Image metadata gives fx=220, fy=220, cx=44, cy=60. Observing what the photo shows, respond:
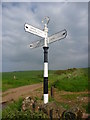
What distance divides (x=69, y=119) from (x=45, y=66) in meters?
2.64

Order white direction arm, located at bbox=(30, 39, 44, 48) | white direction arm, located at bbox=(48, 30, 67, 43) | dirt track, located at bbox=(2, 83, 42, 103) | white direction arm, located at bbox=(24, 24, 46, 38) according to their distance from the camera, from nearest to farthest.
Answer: white direction arm, located at bbox=(48, 30, 67, 43) < white direction arm, located at bbox=(24, 24, 46, 38) < white direction arm, located at bbox=(30, 39, 44, 48) < dirt track, located at bbox=(2, 83, 42, 103)

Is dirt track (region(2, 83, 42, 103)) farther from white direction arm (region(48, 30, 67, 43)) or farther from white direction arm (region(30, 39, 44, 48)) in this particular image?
white direction arm (region(48, 30, 67, 43))

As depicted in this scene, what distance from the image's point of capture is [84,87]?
47.1ft

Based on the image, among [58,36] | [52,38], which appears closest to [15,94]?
[52,38]

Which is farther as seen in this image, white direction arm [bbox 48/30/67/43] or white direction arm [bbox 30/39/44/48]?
white direction arm [bbox 30/39/44/48]

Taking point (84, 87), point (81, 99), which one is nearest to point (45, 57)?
point (81, 99)

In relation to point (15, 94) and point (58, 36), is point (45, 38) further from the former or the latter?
point (15, 94)

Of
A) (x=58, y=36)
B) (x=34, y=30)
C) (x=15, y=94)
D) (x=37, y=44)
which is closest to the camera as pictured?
(x=58, y=36)

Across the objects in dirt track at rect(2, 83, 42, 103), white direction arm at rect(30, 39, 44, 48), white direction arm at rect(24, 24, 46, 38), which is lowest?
dirt track at rect(2, 83, 42, 103)

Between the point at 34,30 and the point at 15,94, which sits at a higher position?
the point at 34,30

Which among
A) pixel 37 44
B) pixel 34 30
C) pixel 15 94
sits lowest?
pixel 15 94

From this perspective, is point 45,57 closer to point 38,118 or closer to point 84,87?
point 38,118

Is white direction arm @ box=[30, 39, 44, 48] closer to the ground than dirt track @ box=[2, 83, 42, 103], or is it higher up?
higher up

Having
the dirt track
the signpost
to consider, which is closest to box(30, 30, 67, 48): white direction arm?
the signpost
